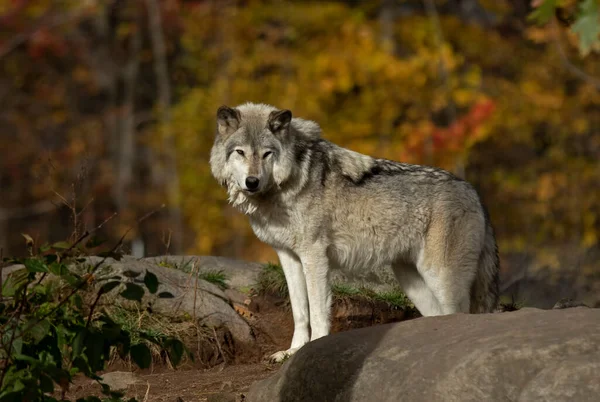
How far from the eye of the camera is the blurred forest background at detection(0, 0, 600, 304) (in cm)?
1628

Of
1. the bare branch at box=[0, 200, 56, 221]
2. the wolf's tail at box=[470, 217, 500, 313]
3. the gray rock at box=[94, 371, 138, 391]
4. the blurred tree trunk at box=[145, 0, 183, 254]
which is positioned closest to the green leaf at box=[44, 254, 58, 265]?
the gray rock at box=[94, 371, 138, 391]

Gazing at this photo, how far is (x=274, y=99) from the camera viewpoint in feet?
53.6

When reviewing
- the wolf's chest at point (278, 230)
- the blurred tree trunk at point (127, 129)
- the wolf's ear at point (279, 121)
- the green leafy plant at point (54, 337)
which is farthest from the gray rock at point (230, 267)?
the blurred tree trunk at point (127, 129)

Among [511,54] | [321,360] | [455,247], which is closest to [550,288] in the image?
[455,247]

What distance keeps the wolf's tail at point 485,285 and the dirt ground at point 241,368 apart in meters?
0.86

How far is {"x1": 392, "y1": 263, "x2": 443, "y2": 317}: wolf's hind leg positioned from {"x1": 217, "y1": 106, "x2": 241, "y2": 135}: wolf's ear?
169 centimetres

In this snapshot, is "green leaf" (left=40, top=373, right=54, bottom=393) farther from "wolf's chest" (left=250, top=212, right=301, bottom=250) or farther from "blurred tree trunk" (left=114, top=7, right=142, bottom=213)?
"blurred tree trunk" (left=114, top=7, right=142, bottom=213)

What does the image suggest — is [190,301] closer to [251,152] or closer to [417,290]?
[251,152]

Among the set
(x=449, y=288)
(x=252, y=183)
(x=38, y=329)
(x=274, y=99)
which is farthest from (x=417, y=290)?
(x=274, y=99)

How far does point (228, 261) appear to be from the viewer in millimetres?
9133

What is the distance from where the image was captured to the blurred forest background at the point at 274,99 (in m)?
16.3

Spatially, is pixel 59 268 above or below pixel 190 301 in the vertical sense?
above

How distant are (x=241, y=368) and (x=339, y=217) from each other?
4.42 feet

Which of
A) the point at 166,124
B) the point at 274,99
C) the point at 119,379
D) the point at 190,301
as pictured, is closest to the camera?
the point at 119,379
